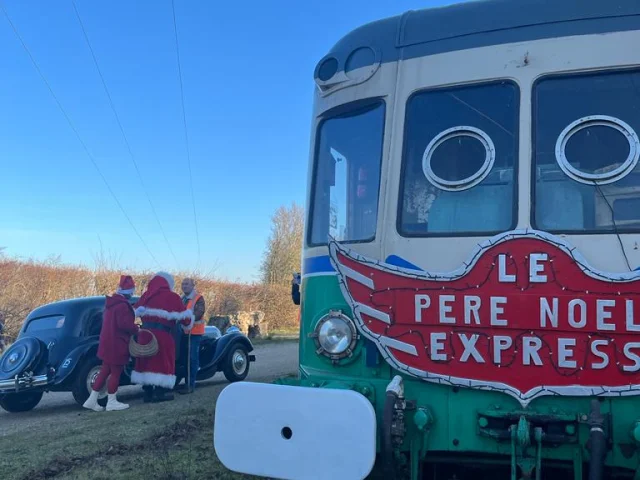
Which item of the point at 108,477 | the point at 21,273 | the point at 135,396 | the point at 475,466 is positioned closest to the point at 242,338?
the point at 135,396

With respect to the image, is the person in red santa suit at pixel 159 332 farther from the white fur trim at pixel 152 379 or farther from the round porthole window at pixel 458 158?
the round porthole window at pixel 458 158

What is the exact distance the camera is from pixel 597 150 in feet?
10.2

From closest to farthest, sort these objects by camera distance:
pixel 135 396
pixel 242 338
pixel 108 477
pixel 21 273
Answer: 1. pixel 108 477
2. pixel 135 396
3. pixel 242 338
4. pixel 21 273

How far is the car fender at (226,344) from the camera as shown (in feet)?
32.5

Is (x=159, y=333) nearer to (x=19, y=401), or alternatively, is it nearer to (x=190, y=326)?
(x=190, y=326)

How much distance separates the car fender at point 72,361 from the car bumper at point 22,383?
164 millimetres

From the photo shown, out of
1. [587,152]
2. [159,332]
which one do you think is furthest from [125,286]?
[587,152]

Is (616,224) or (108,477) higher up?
(616,224)

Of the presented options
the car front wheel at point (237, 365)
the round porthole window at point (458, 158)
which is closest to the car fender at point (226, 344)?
the car front wheel at point (237, 365)

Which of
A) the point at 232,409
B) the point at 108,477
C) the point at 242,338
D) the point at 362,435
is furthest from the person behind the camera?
the point at 242,338

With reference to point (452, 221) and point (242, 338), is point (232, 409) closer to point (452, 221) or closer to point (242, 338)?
point (452, 221)

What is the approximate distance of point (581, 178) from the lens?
3057mm

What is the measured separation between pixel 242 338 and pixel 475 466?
7.49 meters

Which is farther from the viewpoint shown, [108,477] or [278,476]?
[108,477]
